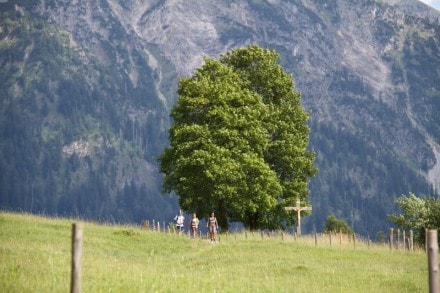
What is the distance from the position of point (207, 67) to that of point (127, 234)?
22.7m

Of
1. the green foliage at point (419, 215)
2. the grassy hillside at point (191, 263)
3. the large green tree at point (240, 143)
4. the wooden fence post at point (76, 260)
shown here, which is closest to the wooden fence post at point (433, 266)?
the wooden fence post at point (76, 260)

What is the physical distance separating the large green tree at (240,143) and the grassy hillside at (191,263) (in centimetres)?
564

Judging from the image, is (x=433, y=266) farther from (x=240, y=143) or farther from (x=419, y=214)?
(x=419, y=214)

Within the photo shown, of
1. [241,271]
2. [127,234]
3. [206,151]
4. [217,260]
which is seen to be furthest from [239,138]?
[241,271]

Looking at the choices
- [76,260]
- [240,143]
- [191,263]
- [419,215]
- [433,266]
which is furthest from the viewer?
[419,215]

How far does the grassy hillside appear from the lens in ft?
89.2

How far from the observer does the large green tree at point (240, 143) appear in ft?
198

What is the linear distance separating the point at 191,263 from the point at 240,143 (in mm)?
23006

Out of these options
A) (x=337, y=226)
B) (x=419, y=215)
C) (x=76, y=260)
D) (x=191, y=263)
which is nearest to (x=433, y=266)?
(x=76, y=260)

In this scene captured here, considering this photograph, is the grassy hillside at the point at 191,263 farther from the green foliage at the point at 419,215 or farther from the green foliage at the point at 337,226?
the green foliage at the point at 337,226

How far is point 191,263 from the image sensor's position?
40438mm

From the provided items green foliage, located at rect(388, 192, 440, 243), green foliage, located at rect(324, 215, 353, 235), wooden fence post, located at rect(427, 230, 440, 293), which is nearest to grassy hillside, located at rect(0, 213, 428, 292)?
wooden fence post, located at rect(427, 230, 440, 293)

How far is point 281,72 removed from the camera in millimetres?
68688

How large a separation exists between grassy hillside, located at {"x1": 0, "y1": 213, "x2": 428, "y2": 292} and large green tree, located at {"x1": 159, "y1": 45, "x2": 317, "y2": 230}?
564 cm
